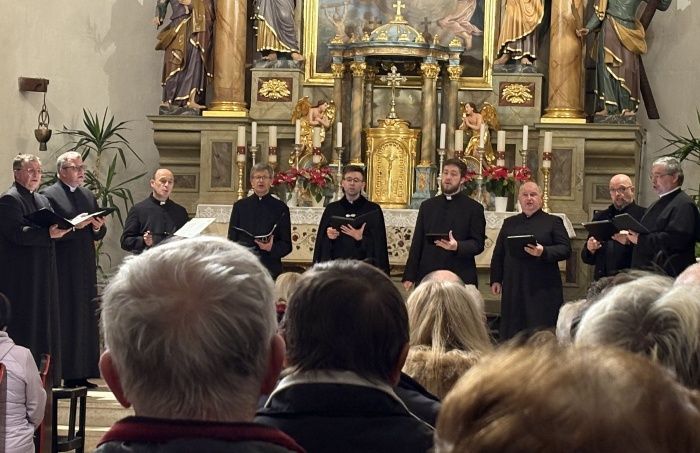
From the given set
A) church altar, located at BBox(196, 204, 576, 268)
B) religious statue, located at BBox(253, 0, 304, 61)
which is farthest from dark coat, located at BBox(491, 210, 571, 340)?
religious statue, located at BBox(253, 0, 304, 61)

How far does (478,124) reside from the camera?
12.3 m

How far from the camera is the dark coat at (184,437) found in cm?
164

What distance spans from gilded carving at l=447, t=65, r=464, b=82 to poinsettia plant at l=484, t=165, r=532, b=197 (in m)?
1.23

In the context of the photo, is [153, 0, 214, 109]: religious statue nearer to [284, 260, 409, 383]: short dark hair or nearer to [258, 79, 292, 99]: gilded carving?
[258, 79, 292, 99]: gilded carving

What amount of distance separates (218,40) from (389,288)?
34.4 ft

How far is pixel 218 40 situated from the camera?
12680mm

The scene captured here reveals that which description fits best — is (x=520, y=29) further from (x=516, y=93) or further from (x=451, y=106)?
(x=451, y=106)

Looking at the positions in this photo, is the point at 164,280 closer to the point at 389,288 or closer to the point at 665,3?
the point at 389,288

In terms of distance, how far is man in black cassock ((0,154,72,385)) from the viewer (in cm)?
761

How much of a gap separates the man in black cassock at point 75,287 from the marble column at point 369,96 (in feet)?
16.1

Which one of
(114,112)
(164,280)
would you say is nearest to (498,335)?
(114,112)

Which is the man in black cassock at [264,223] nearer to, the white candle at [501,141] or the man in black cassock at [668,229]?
the man in black cassock at [668,229]

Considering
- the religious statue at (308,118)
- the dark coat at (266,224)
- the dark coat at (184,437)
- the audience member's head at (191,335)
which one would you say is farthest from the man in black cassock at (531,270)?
the dark coat at (184,437)

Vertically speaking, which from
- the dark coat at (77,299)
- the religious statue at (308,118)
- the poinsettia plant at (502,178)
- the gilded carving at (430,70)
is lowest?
the dark coat at (77,299)
